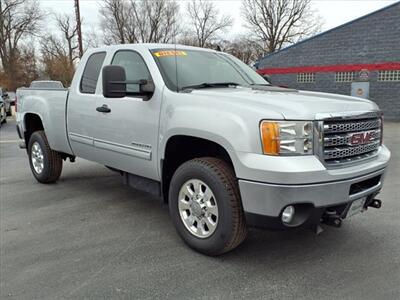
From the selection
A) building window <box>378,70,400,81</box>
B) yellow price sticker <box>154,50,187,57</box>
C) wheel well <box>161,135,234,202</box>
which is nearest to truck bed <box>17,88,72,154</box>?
yellow price sticker <box>154,50,187,57</box>

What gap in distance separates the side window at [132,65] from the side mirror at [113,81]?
36cm

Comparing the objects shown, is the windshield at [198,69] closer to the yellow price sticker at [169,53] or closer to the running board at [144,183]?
the yellow price sticker at [169,53]

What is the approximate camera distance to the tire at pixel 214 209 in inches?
121

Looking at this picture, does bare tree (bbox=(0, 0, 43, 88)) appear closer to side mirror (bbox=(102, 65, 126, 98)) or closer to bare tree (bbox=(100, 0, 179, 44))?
bare tree (bbox=(100, 0, 179, 44))

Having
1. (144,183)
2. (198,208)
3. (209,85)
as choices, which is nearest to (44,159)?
(144,183)

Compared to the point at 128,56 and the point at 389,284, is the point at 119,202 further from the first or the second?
the point at 389,284

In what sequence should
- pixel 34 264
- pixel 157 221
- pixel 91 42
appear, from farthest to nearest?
1. pixel 91 42
2. pixel 157 221
3. pixel 34 264

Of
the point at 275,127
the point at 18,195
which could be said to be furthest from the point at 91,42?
the point at 275,127

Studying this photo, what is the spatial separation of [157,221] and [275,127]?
2.11 m

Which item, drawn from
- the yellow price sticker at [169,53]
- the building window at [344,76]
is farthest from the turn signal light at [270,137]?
the building window at [344,76]

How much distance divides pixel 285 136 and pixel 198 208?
1.05 meters

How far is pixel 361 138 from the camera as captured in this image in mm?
3193

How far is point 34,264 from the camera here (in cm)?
331

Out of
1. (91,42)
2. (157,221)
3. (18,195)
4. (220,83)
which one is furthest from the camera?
(91,42)
